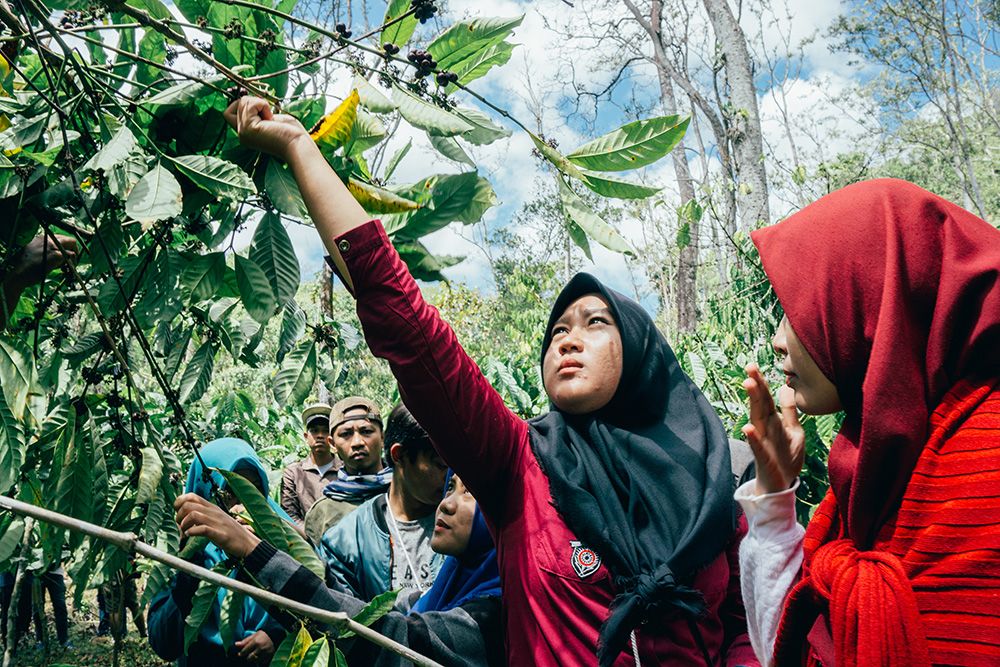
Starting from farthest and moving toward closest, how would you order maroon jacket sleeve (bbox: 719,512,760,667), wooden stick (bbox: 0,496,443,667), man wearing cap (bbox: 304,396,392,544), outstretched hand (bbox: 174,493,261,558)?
man wearing cap (bbox: 304,396,392,544) → maroon jacket sleeve (bbox: 719,512,760,667) → outstretched hand (bbox: 174,493,261,558) → wooden stick (bbox: 0,496,443,667)

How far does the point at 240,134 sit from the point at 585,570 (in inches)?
32.4

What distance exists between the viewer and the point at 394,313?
111cm

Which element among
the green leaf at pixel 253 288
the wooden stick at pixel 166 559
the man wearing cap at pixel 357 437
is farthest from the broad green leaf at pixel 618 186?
the man wearing cap at pixel 357 437

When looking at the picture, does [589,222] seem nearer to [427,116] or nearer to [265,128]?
[427,116]

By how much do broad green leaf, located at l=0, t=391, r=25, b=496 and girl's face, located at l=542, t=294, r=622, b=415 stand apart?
842 millimetres

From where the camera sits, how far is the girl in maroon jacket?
3.62 feet

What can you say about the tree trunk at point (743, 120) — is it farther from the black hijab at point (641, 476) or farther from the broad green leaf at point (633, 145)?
the broad green leaf at point (633, 145)

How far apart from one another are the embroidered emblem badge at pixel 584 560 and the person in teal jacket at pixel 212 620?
90 centimetres

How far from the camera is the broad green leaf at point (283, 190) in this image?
1.08 meters

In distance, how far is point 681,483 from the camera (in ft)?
4.49

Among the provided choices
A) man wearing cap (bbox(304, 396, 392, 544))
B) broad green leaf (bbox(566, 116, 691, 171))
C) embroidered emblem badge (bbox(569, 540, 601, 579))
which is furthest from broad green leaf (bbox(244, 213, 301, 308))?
man wearing cap (bbox(304, 396, 392, 544))

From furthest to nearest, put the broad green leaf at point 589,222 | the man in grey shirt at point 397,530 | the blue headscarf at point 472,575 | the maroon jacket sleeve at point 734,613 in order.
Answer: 1. the man in grey shirt at point 397,530
2. the blue headscarf at point 472,575
3. the maroon jacket sleeve at point 734,613
4. the broad green leaf at point 589,222

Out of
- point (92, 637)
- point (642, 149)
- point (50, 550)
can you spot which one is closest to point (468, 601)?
point (50, 550)

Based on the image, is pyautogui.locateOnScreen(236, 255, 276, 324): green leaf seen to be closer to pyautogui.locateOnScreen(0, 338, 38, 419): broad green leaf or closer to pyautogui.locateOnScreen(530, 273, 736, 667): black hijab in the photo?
pyautogui.locateOnScreen(0, 338, 38, 419): broad green leaf
